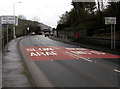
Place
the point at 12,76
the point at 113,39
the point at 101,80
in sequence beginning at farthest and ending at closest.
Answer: the point at 113,39, the point at 12,76, the point at 101,80

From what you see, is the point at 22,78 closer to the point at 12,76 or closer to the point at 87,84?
the point at 12,76

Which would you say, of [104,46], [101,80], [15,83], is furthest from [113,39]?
[15,83]

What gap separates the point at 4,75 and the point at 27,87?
2403 millimetres

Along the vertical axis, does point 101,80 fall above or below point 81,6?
below

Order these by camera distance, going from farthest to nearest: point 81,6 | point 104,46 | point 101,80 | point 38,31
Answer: point 38,31
point 81,6
point 104,46
point 101,80

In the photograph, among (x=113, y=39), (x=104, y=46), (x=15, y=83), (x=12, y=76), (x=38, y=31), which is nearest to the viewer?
(x=15, y=83)

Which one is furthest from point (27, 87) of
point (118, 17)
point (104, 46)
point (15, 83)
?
point (118, 17)

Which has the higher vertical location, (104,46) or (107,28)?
(107,28)

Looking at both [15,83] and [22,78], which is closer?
[15,83]

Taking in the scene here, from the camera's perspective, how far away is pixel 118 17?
2603cm

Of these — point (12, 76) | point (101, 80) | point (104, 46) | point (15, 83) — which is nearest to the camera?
point (15, 83)

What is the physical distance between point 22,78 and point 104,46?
56.0 ft

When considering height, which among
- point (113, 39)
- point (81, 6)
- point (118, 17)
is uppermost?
point (81, 6)

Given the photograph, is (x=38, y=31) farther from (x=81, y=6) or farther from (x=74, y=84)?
(x=74, y=84)
